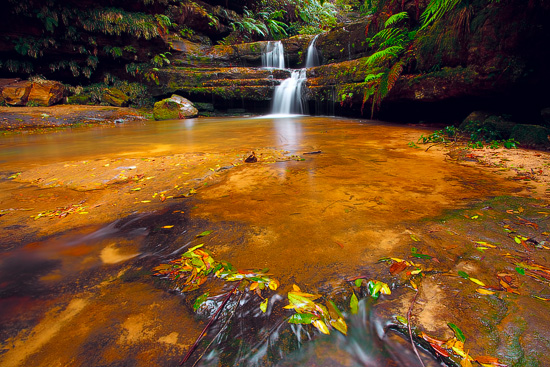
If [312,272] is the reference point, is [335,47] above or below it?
above

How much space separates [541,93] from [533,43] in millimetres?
790

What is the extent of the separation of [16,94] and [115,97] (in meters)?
3.39

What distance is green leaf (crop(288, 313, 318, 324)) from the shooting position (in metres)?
0.78

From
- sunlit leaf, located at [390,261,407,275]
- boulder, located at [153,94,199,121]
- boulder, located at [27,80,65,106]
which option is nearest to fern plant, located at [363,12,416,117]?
sunlit leaf, located at [390,261,407,275]

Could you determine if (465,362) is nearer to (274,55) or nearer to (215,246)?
(215,246)

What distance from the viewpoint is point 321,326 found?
765 millimetres

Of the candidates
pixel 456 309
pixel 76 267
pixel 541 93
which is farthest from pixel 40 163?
pixel 541 93

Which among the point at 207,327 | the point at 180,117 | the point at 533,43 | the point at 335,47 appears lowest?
the point at 207,327

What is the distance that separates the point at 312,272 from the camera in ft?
3.21

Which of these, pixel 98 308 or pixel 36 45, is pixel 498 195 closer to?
pixel 98 308

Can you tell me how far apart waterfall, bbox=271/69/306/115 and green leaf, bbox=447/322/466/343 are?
1025cm

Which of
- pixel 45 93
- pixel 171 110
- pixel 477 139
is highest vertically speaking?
pixel 45 93

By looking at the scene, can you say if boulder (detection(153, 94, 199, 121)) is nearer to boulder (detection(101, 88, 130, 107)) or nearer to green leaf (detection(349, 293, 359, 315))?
boulder (detection(101, 88, 130, 107))

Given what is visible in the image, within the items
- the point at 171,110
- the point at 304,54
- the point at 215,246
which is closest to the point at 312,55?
the point at 304,54
